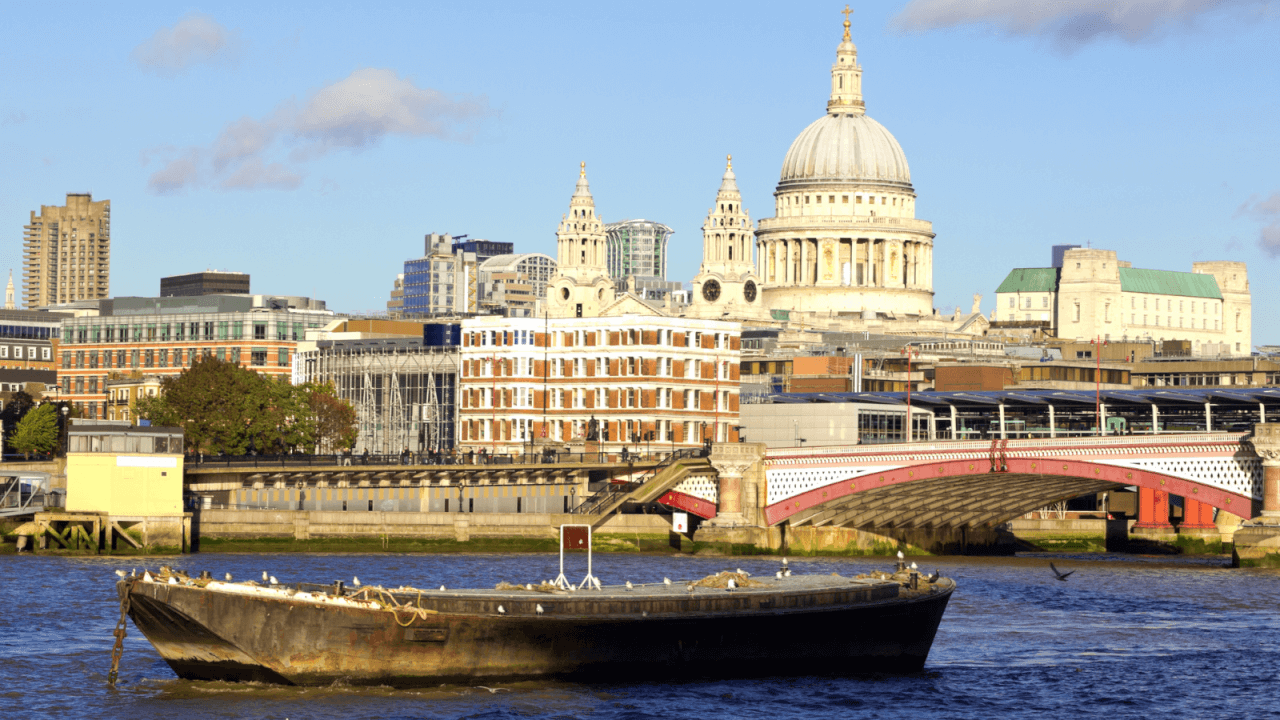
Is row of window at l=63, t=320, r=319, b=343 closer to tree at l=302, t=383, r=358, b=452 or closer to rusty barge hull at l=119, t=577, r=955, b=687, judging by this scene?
tree at l=302, t=383, r=358, b=452

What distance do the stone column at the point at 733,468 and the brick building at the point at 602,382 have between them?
100ft

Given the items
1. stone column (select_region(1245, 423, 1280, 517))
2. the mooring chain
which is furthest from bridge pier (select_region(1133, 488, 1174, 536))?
the mooring chain

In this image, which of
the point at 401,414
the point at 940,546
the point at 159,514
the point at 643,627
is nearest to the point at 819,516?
the point at 940,546

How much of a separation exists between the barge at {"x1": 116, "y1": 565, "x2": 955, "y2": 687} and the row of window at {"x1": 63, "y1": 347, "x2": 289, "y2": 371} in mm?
127675

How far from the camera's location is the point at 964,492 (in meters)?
112

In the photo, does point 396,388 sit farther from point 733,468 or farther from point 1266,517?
point 1266,517

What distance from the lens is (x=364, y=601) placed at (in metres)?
56.3

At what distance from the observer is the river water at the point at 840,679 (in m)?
56.6

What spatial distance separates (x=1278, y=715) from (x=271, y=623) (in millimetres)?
27411

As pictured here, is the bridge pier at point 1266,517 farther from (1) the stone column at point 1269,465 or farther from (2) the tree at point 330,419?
(2) the tree at point 330,419

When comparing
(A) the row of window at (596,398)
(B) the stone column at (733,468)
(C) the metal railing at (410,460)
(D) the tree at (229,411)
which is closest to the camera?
(B) the stone column at (733,468)

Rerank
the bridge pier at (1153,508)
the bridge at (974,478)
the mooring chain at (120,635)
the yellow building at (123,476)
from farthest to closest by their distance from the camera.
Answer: the bridge pier at (1153,508) < the yellow building at (123,476) < the bridge at (974,478) < the mooring chain at (120,635)

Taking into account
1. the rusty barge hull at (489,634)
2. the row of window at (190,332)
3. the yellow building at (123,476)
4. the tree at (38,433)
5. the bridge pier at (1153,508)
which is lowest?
the rusty barge hull at (489,634)

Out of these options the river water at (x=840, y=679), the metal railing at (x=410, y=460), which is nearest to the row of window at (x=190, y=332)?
the metal railing at (x=410, y=460)
